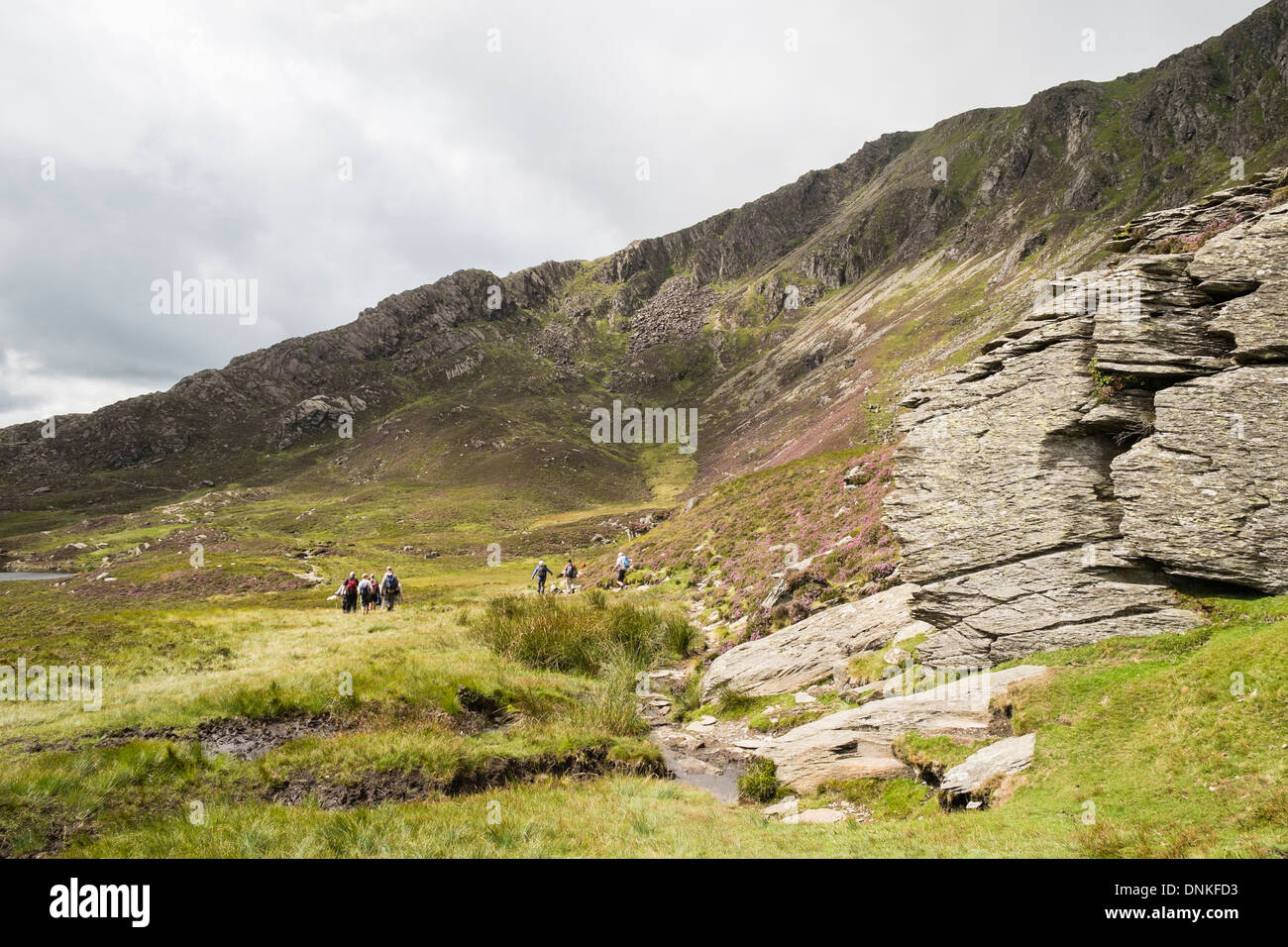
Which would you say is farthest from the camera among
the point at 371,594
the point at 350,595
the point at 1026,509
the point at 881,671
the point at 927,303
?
the point at 927,303

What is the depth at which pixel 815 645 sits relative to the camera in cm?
2231

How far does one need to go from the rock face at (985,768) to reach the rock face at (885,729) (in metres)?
1.24

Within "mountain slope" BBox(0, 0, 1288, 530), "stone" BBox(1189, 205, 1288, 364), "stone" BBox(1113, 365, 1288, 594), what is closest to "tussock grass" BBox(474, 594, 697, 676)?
"stone" BBox(1113, 365, 1288, 594)

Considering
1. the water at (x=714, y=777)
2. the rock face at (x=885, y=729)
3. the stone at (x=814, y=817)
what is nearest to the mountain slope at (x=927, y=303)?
the rock face at (x=885, y=729)

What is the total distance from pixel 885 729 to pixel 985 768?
11.4ft

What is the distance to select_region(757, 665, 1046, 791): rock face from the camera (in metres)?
14.7

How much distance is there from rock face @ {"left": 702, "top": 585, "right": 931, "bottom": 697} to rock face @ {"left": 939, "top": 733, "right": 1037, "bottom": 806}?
668 centimetres

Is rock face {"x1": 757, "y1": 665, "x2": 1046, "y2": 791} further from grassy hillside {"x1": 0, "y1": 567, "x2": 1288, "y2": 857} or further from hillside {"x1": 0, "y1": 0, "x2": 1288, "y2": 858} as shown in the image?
grassy hillside {"x1": 0, "y1": 567, "x2": 1288, "y2": 857}

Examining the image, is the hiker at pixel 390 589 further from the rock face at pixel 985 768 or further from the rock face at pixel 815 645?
the rock face at pixel 985 768

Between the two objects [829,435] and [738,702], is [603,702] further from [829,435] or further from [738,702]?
[829,435]

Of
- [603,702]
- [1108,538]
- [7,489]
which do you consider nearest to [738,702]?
[603,702]

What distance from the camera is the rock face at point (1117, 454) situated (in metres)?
13.8

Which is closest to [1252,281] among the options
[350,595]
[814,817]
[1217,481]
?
[1217,481]

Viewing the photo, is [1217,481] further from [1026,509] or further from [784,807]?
Result: [784,807]
